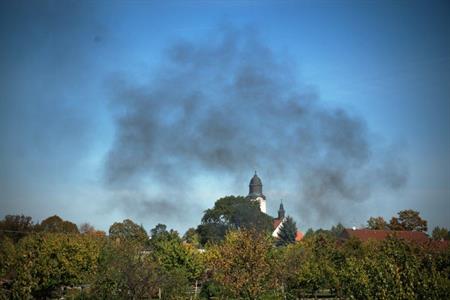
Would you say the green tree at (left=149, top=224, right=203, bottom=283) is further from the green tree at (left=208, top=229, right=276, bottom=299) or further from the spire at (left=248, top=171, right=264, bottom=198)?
the spire at (left=248, top=171, right=264, bottom=198)

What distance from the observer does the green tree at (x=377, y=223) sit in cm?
9454

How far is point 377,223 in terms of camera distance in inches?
3792

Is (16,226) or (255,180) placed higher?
A: (255,180)

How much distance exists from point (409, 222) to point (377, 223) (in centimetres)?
747

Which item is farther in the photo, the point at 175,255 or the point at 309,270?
the point at 175,255

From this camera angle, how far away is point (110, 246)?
44406 millimetres

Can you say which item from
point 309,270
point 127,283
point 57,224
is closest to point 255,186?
point 57,224

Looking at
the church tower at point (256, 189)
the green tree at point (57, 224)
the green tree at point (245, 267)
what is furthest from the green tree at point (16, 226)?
the church tower at point (256, 189)

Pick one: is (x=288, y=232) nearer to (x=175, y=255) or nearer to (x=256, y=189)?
(x=256, y=189)

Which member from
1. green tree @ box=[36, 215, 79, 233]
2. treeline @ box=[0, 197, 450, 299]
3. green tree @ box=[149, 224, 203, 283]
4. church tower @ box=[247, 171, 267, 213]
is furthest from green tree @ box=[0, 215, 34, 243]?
church tower @ box=[247, 171, 267, 213]

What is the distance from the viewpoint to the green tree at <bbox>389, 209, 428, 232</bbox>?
89625mm

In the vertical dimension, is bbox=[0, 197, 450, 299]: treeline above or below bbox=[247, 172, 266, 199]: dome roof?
below

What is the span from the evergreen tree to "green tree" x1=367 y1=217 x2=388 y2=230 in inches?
659

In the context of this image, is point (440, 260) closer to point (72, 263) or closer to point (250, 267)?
point (250, 267)
